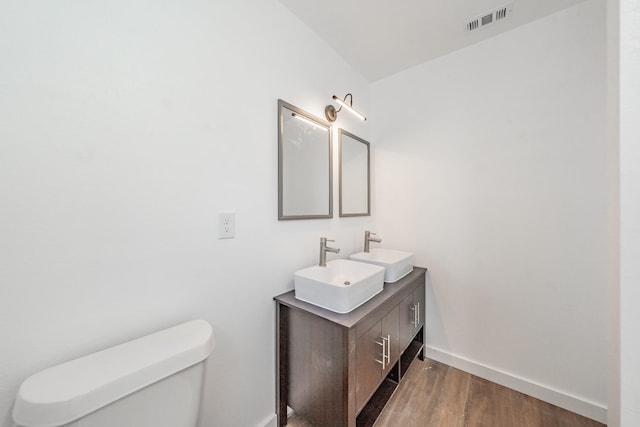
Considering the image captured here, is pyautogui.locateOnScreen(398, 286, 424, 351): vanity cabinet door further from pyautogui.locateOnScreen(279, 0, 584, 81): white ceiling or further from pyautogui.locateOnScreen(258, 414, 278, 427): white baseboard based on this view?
pyautogui.locateOnScreen(279, 0, 584, 81): white ceiling

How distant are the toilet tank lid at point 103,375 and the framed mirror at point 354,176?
1302mm

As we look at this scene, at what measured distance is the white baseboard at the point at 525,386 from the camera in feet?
4.43

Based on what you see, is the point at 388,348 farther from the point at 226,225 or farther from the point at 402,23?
the point at 402,23

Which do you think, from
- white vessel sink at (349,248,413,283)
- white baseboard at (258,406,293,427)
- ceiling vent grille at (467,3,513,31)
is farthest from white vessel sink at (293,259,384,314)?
ceiling vent grille at (467,3,513,31)

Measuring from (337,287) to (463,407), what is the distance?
123 centimetres

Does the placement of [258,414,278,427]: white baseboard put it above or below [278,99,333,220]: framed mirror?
below

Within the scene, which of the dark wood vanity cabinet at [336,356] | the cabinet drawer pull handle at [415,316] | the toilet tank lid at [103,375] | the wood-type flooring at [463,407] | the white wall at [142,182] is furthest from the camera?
the cabinet drawer pull handle at [415,316]

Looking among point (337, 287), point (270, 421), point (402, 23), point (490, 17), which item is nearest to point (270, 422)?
point (270, 421)

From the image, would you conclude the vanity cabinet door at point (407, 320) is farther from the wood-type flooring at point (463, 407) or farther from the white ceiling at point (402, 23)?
the white ceiling at point (402, 23)

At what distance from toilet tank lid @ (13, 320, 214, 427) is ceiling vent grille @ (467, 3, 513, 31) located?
90.5 inches

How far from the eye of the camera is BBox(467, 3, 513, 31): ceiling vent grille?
1387 mm

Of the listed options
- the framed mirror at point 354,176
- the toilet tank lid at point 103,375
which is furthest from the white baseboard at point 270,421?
the framed mirror at point 354,176

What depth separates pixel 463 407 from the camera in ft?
4.69

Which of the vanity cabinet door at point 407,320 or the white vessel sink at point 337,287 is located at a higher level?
the white vessel sink at point 337,287
